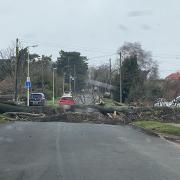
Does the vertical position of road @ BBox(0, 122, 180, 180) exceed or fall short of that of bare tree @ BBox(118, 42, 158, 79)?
it falls short

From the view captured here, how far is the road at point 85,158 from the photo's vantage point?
12414 mm

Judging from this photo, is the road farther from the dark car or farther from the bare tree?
the bare tree

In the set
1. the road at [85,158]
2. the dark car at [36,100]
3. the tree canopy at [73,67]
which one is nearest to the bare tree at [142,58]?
the tree canopy at [73,67]

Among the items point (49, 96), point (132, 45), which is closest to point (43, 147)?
point (49, 96)

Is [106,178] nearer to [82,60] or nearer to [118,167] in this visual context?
[118,167]

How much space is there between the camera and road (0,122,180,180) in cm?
1241

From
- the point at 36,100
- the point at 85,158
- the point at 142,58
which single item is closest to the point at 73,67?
the point at 142,58

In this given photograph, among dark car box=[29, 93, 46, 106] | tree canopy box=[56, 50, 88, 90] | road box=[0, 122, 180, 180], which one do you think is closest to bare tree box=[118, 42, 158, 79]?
tree canopy box=[56, 50, 88, 90]

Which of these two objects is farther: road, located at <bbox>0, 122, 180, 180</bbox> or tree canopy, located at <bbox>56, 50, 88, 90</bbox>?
tree canopy, located at <bbox>56, 50, 88, 90</bbox>

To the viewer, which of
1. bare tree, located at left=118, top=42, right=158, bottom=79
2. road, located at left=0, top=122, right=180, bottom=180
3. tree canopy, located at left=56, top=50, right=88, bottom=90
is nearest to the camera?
road, located at left=0, top=122, right=180, bottom=180

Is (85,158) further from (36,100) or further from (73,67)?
(73,67)

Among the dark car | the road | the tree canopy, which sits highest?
the tree canopy

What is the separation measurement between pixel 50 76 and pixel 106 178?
347ft

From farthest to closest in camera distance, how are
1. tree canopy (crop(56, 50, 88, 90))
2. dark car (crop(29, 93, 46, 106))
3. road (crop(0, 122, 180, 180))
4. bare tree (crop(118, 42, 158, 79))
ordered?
tree canopy (crop(56, 50, 88, 90)), bare tree (crop(118, 42, 158, 79)), dark car (crop(29, 93, 46, 106)), road (crop(0, 122, 180, 180))
